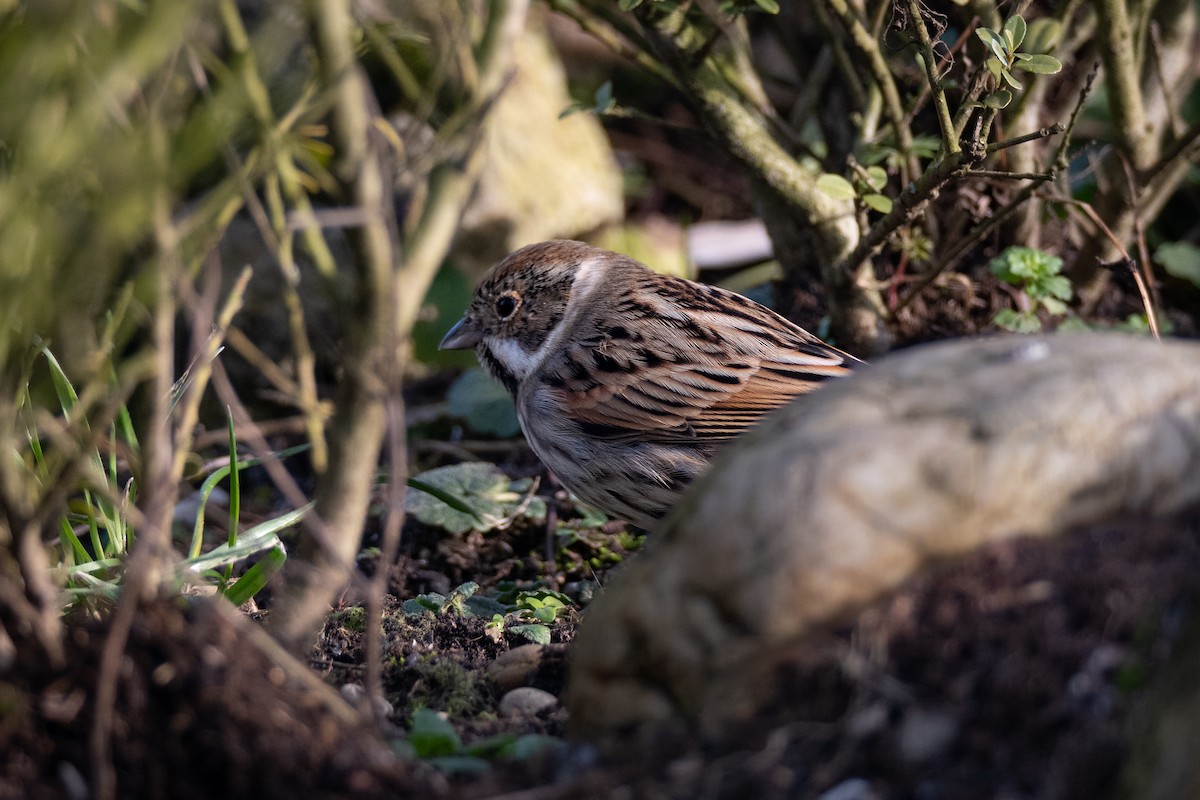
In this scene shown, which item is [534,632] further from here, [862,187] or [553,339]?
[862,187]

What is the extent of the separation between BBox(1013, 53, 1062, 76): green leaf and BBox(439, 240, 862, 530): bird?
114cm

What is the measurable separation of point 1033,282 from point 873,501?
8.88ft

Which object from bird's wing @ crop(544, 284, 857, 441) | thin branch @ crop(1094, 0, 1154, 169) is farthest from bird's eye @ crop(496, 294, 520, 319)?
thin branch @ crop(1094, 0, 1154, 169)

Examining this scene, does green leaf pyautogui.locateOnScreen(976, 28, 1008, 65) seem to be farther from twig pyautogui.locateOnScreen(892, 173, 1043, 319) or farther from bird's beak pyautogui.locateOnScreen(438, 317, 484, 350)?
bird's beak pyautogui.locateOnScreen(438, 317, 484, 350)

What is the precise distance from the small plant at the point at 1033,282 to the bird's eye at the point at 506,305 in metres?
1.70

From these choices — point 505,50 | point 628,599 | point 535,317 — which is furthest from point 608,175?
point 628,599

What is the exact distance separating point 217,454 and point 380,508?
1.13 metres

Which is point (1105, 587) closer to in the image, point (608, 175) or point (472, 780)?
point (472, 780)

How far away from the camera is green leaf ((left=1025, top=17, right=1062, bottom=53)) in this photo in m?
3.85

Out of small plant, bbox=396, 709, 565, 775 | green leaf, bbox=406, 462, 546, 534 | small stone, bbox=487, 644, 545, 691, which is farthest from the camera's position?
green leaf, bbox=406, 462, 546, 534

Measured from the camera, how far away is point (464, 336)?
176 inches

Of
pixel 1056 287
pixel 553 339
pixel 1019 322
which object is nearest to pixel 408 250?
pixel 553 339

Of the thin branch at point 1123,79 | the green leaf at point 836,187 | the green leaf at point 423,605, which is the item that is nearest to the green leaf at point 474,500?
the green leaf at point 423,605

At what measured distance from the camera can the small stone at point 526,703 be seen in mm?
2666
